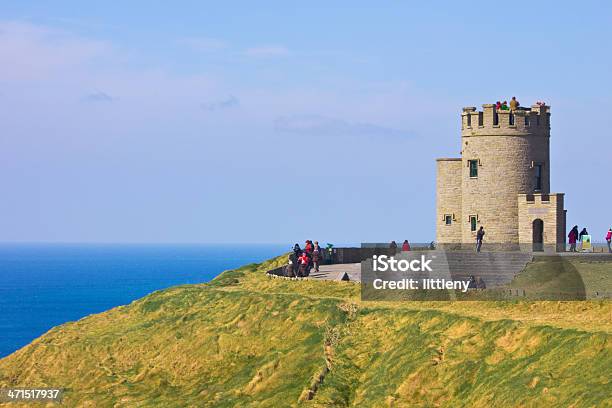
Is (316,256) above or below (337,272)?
above

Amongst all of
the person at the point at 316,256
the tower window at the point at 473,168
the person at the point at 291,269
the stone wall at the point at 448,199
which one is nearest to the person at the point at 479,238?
the tower window at the point at 473,168

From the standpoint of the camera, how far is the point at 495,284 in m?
51.8

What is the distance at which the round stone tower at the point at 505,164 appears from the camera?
67.4m

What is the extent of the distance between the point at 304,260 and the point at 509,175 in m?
13.6

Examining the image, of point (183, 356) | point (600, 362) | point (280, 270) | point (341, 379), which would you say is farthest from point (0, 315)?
point (600, 362)

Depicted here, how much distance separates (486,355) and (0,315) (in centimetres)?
11695

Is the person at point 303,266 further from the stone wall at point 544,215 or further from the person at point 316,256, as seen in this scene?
the stone wall at point 544,215

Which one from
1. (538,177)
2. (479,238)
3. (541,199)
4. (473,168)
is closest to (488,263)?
(479,238)

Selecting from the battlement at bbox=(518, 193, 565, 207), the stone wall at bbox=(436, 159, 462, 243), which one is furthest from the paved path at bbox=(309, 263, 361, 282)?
the battlement at bbox=(518, 193, 565, 207)

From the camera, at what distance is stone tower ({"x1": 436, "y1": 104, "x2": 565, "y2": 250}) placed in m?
66.9

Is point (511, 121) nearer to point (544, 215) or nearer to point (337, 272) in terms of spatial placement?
point (544, 215)

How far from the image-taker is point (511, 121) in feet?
221

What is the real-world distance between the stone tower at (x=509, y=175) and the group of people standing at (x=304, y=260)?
9.44m

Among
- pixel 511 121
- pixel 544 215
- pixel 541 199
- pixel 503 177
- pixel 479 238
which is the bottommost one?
pixel 479 238
